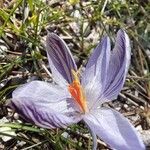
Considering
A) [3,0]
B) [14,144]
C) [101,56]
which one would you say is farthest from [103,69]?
[3,0]

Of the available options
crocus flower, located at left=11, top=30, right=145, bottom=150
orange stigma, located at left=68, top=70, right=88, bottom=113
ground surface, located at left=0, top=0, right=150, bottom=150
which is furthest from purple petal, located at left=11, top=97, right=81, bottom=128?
ground surface, located at left=0, top=0, right=150, bottom=150

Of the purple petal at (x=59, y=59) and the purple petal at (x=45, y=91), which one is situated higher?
the purple petal at (x=59, y=59)

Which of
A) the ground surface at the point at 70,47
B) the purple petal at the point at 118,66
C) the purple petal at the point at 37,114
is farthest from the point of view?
the ground surface at the point at 70,47

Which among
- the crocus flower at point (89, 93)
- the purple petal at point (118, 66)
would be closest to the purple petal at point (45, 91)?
the crocus flower at point (89, 93)

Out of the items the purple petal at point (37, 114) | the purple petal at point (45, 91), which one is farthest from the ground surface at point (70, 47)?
the purple petal at point (37, 114)

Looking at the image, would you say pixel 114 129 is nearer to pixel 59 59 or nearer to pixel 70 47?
pixel 59 59

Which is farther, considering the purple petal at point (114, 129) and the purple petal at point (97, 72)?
the purple petal at point (97, 72)

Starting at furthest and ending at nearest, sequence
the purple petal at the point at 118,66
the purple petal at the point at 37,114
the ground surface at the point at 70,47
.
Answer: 1. the ground surface at the point at 70,47
2. the purple petal at the point at 118,66
3. the purple petal at the point at 37,114

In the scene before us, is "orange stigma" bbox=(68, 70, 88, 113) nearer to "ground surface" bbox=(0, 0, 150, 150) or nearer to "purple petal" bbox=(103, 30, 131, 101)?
"purple petal" bbox=(103, 30, 131, 101)

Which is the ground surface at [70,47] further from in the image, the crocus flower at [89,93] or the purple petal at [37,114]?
the purple petal at [37,114]
